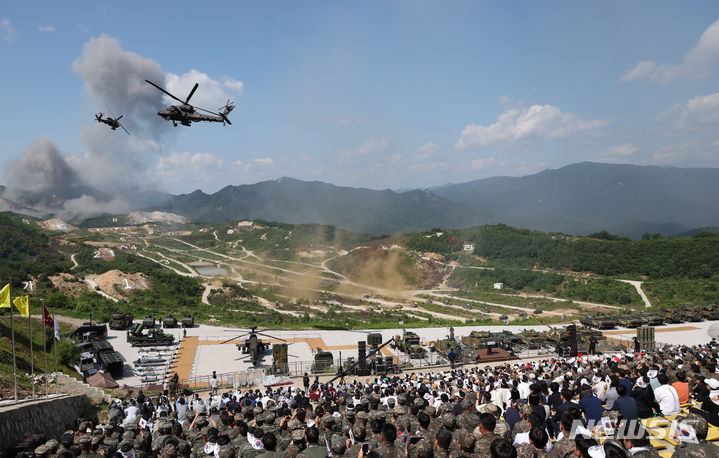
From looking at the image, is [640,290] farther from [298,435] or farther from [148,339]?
[298,435]

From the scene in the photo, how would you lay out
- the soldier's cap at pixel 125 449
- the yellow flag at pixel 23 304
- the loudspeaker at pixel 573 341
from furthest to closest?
the loudspeaker at pixel 573 341 < the yellow flag at pixel 23 304 < the soldier's cap at pixel 125 449

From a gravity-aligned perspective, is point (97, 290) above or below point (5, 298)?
below

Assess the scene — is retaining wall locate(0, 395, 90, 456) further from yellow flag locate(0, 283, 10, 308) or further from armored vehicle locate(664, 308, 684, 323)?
armored vehicle locate(664, 308, 684, 323)

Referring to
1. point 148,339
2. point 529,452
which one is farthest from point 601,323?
point 529,452

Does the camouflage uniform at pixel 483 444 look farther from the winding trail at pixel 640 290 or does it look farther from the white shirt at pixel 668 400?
Answer: the winding trail at pixel 640 290

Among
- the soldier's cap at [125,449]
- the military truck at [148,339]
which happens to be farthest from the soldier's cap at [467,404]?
the military truck at [148,339]

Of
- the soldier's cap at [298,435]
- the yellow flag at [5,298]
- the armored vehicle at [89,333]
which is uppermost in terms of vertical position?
the yellow flag at [5,298]

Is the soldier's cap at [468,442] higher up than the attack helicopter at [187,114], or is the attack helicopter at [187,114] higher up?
the attack helicopter at [187,114]

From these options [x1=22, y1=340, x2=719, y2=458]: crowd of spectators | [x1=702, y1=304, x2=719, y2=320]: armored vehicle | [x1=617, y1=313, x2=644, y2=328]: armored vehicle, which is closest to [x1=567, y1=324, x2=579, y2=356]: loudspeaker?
[x1=617, y1=313, x2=644, y2=328]: armored vehicle
